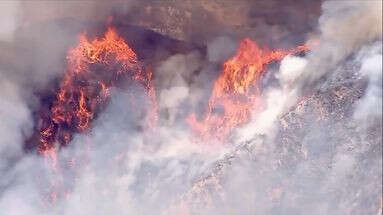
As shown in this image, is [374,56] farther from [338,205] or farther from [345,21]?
[338,205]

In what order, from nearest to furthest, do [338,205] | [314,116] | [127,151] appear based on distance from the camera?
1. [338,205]
2. [314,116]
3. [127,151]

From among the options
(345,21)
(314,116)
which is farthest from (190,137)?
(345,21)

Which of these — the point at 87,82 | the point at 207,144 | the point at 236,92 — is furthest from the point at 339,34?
the point at 87,82

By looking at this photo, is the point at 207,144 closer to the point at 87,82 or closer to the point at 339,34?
the point at 87,82

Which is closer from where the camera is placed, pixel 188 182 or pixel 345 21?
pixel 345 21

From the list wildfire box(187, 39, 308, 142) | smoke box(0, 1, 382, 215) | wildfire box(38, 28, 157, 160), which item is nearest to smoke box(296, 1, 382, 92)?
smoke box(0, 1, 382, 215)

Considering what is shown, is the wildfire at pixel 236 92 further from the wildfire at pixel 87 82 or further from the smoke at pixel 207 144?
the wildfire at pixel 87 82
